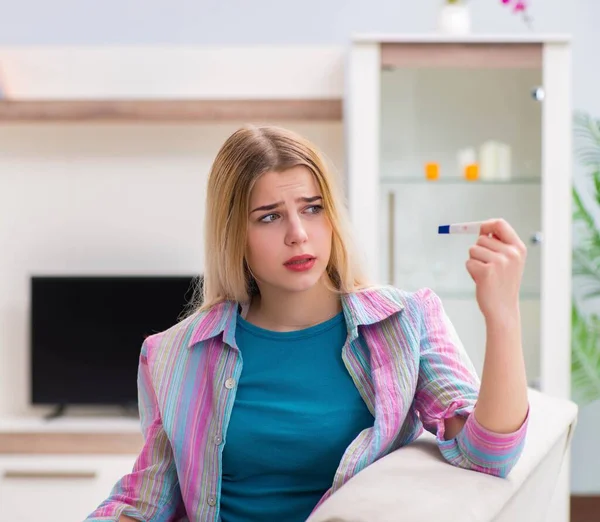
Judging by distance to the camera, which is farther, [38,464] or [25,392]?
[25,392]

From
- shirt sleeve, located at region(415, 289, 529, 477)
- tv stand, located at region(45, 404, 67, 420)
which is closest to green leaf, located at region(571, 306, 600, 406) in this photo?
tv stand, located at region(45, 404, 67, 420)

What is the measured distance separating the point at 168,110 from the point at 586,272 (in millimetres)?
1813

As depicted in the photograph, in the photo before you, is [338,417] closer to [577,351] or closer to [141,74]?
[577,351]

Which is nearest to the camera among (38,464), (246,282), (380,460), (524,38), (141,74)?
(380,460)

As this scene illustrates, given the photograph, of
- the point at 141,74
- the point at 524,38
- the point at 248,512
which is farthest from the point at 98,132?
the point at 248,512

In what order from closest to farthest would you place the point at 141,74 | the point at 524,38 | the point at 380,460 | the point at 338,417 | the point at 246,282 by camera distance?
1. the point at 380,460
2. the point at 338,417
3. the point at 246,282
4. the point at 524,38
5. the point at 141,74

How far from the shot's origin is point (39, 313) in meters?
3.66

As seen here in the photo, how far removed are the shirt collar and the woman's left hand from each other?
28 cm

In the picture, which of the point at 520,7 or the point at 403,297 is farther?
the point at 520,7

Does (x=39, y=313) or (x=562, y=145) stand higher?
(x=562, y=145)

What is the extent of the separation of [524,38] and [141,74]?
5.16 ft

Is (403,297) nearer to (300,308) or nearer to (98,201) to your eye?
(300,308)

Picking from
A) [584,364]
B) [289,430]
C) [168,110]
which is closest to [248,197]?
[289,430]

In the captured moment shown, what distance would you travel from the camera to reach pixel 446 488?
1133 millimetres
